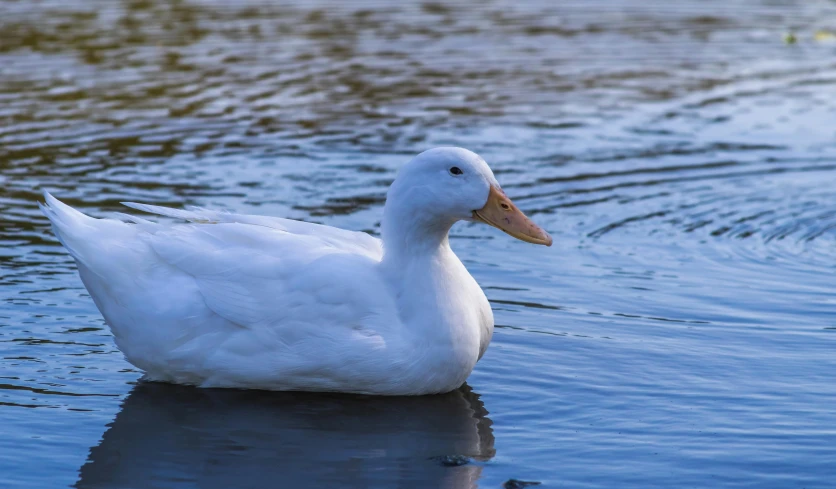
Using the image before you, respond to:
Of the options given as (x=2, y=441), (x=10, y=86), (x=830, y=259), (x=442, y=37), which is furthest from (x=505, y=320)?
(x=442, y=37)

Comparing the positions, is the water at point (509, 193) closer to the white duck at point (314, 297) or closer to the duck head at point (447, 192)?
the white duck at point (314, 297)

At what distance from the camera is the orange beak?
6656mm

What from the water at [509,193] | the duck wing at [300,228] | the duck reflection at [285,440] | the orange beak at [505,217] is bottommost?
the duck reflection at [285,440]

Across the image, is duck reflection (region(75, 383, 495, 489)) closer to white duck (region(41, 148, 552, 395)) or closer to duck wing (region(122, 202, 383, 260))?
white duck (region(41, 148, 552, 395))

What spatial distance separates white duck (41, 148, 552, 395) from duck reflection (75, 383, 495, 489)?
111 mm

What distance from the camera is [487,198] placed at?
6625 millimetres

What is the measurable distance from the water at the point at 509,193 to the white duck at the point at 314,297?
0.71 ft

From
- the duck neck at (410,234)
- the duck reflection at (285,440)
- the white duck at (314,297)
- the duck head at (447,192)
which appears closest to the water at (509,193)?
the duck reflection at (285,440)

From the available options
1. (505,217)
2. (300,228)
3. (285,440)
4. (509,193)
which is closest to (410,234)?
(505,217)

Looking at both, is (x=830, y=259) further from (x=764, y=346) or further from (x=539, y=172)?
(x=539, y=172)

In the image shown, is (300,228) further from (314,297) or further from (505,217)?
(505,217)

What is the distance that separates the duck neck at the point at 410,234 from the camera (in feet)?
21.9

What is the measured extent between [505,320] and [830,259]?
2.46 meters

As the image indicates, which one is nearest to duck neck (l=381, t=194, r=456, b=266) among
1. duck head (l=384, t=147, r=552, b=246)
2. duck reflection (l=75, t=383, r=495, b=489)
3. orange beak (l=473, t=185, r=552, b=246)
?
duck head (l=384, t=147, r=552, b=246)
